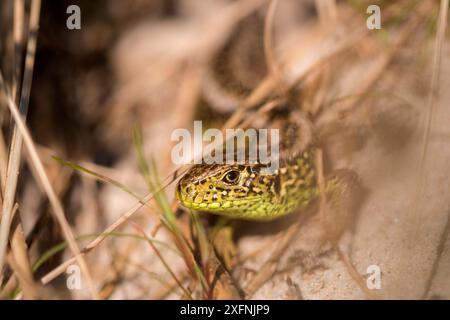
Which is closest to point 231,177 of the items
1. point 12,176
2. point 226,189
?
point 226,189

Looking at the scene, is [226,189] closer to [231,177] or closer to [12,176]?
[231,177]

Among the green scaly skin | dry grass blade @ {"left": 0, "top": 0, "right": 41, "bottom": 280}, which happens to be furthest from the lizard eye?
dry grass blade @ {"left": 0, "top": 0, "right": 41, "bottom": 280}

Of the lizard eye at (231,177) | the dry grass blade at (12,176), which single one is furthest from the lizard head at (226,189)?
the dry grass blade at (12,176)

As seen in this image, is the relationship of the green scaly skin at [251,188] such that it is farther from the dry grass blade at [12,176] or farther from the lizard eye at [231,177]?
the dry grass blade at [12,176]

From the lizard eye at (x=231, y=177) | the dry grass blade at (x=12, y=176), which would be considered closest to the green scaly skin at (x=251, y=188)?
the lizard eye at (x=231, y=177)

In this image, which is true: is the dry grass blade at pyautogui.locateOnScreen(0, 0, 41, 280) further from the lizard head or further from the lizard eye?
the lizard eye

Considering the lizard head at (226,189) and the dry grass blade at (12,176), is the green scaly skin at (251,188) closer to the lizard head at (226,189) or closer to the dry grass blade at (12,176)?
the lizard head at (226,189)

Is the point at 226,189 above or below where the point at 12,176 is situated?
below

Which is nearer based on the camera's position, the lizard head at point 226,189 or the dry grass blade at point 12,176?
the dry grass blade at point 12,176

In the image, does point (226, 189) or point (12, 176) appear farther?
point (226, 189)
